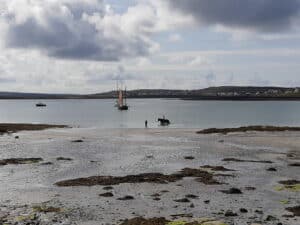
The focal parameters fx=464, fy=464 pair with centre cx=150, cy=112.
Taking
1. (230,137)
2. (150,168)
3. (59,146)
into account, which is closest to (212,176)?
(150,168)

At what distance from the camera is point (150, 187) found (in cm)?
2722

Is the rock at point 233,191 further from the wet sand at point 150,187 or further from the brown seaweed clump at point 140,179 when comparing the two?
the brown seaweed clump at point 140,179

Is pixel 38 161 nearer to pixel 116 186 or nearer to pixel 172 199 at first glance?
pixel 116 186

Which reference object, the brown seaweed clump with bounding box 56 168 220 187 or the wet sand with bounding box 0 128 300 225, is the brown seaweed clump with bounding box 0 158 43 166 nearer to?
the wet sand with bounding box 0 128 300 225

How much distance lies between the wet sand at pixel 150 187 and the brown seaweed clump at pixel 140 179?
28 centimetres

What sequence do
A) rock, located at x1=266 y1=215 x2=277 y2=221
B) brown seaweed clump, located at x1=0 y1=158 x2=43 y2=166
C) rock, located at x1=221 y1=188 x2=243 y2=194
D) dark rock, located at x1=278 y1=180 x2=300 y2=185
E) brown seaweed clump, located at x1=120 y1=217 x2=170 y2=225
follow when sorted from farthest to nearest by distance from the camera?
brown seaweed clump, located at x1=0 y1=158 x2=43 y2=166 < dark rock, located at x1=278 y1=180 x2=300 y2=185 < rock, located at x1=221 y1=188 x2=243 y2=194 < rock, located at x1=266 y1=215 x2=277 y2=221 < brown seaweed clump, located at x1=120 y1=217 x2=170 y2=225

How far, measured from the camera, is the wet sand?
2080 centimetres

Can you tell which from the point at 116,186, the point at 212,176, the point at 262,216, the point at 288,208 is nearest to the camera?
the point at 262,216

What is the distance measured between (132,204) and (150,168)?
11837 mm

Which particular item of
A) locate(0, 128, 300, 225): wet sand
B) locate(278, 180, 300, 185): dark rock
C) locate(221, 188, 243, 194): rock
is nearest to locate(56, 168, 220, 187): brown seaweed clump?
locate(0, 128, 300, 225): wet sand

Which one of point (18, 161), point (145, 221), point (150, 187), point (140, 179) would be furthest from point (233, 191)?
point (18, 161)

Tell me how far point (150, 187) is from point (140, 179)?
2.40 m

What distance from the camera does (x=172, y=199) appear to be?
23922mm

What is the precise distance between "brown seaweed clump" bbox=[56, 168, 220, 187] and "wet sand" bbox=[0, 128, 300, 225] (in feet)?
0.93
